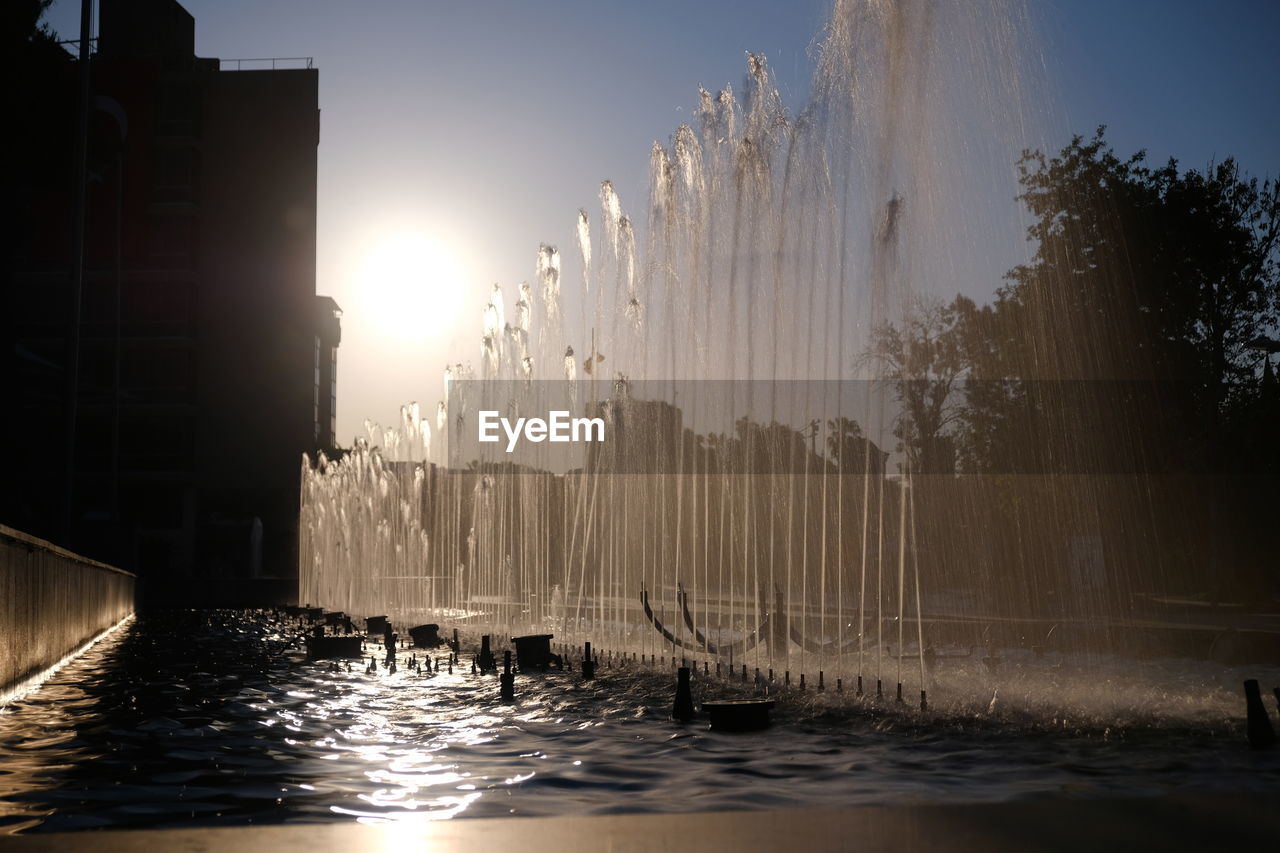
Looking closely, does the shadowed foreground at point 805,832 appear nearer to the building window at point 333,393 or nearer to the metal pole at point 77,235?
the metal pole at point 77,235

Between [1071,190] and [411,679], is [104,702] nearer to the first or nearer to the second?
[411,679]

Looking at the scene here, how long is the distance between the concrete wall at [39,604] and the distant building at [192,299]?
4205 cm

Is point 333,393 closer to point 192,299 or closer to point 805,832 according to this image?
point 192,299

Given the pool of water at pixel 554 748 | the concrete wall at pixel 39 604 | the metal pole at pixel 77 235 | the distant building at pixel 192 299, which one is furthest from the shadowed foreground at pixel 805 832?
the distant building at pixel 192 299

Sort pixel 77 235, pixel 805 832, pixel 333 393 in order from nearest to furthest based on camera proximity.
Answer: pixel 805 832 → pixel 77 235 → pixel 333 393

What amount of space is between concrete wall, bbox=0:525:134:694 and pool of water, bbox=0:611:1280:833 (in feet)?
1.94

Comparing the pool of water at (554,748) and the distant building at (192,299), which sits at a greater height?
the distant building at (192,299)

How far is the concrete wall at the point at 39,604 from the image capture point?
580 inches

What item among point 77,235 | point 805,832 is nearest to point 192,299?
point 77,235

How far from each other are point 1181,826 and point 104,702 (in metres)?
12.7

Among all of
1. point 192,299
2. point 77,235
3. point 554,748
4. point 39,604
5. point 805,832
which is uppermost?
point 192,299

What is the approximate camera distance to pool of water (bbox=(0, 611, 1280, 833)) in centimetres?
918

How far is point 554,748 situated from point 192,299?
6619 cm

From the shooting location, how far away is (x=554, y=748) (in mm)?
12312
